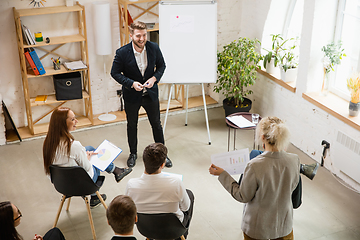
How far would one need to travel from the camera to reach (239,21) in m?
5.92

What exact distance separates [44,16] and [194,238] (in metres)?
3.40

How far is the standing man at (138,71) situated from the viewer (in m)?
4.16

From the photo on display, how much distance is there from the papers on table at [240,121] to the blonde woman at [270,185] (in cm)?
187

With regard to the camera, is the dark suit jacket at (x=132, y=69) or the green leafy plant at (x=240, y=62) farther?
the green leafy plant at (x=240, y=62)

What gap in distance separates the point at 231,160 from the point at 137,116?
184 centimetres

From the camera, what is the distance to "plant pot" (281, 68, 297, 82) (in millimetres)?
4996

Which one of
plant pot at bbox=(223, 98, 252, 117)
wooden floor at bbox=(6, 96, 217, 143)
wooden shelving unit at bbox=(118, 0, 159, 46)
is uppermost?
wooden shelving unit at bbox=(118, 0, 159, 46)

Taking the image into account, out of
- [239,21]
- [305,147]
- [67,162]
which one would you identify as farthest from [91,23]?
[305,147]

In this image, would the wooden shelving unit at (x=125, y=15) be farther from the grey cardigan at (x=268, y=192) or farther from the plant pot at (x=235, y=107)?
the grey cardigan at (x=268, y=192)

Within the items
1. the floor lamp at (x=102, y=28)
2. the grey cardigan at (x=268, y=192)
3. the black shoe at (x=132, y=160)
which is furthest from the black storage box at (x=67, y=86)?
the grey cardigan at (x=268, y=192)

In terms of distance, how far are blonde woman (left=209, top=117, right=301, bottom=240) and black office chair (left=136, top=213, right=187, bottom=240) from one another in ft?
1.38

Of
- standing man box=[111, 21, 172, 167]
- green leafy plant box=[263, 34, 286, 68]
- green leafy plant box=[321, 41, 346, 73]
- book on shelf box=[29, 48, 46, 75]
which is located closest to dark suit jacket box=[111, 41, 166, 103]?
standing man box=[111, 21, 172, 167]

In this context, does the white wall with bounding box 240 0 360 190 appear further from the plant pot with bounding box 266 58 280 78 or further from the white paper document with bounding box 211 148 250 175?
the white paper document with bounding box 211 148 250 175

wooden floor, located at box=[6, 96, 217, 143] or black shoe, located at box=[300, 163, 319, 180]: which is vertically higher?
black shoe, located at box=[300, 163, 319, 180]
